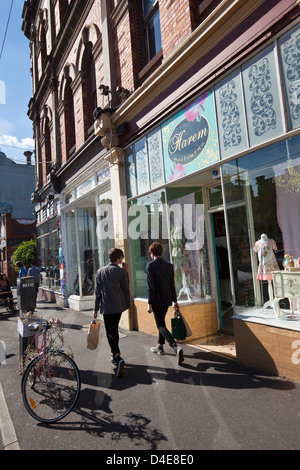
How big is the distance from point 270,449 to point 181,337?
2.22 metres

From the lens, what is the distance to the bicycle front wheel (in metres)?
3.48

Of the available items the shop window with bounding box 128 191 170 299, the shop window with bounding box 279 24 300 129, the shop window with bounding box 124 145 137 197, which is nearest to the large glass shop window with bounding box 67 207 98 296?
the shop window with bounding box 128 191 170 299

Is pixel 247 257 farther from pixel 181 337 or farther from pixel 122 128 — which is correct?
pixel 122 128

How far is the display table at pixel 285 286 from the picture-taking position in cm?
407

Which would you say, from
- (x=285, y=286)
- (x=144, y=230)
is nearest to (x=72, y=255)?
(x=144, y=230)

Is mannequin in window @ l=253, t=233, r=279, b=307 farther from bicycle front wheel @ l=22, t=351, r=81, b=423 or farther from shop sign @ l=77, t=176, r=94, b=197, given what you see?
shop sign @ l=77, t=176, r=94, b=197

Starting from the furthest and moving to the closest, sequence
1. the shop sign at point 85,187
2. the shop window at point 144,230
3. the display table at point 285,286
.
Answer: the shop sign at point 85,187 < the shop window at point 144,230 < the display table at point 285,286

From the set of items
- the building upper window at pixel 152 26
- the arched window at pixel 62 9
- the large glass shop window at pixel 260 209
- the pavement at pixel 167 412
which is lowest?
the pavement at pixel 167 412

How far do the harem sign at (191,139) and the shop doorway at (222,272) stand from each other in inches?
50.9

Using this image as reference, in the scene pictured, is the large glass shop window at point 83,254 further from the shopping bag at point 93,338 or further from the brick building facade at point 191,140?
the shopping bag at point 93,338

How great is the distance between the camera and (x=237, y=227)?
16.3ft

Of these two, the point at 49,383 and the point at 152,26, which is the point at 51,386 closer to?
the point at 49,383

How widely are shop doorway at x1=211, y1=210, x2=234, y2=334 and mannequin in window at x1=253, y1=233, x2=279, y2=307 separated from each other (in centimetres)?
169

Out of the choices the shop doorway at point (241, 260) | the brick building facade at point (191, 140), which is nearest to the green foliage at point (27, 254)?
the brick building facade at point (191, 140)
